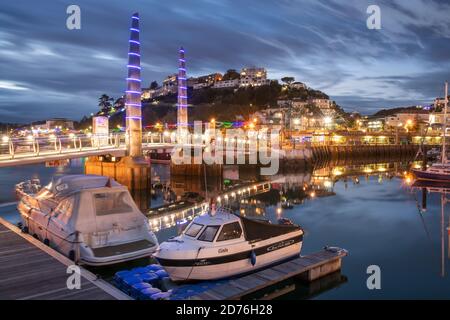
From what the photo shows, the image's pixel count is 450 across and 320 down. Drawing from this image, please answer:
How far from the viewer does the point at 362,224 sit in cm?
2630

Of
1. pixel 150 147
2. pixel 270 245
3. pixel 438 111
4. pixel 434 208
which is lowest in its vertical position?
pixel 434 208

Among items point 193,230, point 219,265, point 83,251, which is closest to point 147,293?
point 219,265

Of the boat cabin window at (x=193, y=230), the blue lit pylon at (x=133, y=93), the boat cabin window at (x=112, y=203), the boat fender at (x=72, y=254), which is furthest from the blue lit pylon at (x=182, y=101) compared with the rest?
the boat cabin window at (x=193, y=230)

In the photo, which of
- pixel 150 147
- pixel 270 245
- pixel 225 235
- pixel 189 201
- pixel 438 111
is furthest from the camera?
pixel 438 111

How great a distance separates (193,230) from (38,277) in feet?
16.7

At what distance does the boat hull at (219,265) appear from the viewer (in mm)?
12531

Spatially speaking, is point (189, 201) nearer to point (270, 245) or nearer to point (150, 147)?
point (150, 147)

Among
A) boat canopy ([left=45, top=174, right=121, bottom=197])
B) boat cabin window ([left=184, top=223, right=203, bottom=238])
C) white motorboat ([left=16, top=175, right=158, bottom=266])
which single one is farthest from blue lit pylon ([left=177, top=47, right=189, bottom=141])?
boat cabin window ([left=184, top=223, right=203, bottom=238])

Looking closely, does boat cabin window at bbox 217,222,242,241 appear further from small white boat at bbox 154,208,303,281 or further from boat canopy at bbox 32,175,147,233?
boat canopy at bbox 32,175,147,233

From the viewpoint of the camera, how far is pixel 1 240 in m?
Result: 14.5

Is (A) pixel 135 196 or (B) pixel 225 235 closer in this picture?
(B) pixel 225 235

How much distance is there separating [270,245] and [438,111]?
493 feet

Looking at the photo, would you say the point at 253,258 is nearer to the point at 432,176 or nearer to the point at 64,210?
the point at 64,210

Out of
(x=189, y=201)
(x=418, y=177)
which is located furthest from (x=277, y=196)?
(x=418, y=177)
